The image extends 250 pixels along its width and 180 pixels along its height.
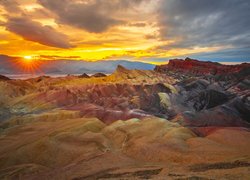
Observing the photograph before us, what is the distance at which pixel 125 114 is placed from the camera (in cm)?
10244

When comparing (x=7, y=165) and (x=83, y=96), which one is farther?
(x=83, y=96)

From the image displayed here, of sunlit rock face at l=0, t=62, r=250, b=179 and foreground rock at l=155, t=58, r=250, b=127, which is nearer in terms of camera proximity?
sunlit rock face at l=0, t=62, r=250, b=179

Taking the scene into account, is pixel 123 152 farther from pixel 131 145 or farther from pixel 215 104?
pixel 215 104

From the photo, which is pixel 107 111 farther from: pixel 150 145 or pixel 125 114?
pixel 150 145

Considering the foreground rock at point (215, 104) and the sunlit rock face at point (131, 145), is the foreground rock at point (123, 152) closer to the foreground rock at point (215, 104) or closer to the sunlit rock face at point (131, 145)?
the sunlit rock face at point (131, 145)

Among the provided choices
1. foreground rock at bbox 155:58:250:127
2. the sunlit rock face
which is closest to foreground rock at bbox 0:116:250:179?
the sunlit rock face

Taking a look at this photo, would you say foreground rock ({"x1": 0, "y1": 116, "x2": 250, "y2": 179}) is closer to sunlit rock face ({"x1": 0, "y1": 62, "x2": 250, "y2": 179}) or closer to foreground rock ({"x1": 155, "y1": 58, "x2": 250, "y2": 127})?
sunlit rock face ({"x1": 0, "y1": 62, "x2": 250, "y2": 179})

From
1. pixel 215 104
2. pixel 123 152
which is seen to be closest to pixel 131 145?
pixel 123 152

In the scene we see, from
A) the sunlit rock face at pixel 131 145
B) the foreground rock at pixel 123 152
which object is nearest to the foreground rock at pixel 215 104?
the sunlit rock face at pixel 131 145

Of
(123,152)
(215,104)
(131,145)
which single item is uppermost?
(215,104)

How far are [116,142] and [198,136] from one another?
20738mm

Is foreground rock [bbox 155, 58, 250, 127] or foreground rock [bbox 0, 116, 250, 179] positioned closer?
foreground rock [bbox 0, 116, 250, 179]

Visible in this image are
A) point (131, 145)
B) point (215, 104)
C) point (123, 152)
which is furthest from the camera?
point (215, 104)

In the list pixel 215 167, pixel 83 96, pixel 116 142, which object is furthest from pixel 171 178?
pixel 83 96
